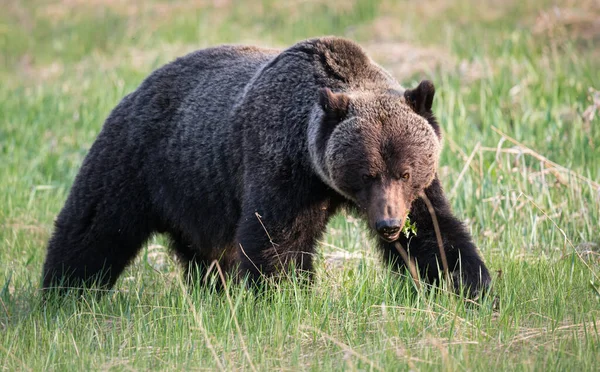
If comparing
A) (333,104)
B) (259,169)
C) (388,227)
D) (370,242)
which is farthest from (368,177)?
(370,242)

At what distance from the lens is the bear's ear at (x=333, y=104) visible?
504 cm

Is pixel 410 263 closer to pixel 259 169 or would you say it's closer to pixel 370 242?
pixel 259 169

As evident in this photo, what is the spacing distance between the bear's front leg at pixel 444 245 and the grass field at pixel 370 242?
0.54ft

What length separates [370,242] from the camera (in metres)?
6.93

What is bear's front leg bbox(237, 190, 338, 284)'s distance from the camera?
521 centimetres

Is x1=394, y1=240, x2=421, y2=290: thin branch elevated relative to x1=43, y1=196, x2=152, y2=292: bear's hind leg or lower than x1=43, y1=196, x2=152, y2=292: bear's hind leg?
elevated

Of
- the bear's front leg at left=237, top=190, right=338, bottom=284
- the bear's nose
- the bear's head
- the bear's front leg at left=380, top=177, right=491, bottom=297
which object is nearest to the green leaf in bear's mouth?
the bear's front leg at left=380, top=177, right=491, bottom=297

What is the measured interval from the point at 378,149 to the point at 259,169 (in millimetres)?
823

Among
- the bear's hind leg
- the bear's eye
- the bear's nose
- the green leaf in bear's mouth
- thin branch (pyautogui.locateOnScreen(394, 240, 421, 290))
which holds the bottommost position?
the bear's hind leg

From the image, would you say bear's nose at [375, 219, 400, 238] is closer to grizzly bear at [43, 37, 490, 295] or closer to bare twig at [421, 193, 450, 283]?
grizzly bear at [43, 37, 490, 295]

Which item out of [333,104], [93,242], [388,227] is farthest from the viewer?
[93,242]

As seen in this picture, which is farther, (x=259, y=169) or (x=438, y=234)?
(x=259, y=169)

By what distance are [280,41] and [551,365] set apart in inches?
469

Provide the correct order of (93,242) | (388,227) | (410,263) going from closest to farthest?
(388,227) < (410,263) < (93,242)
